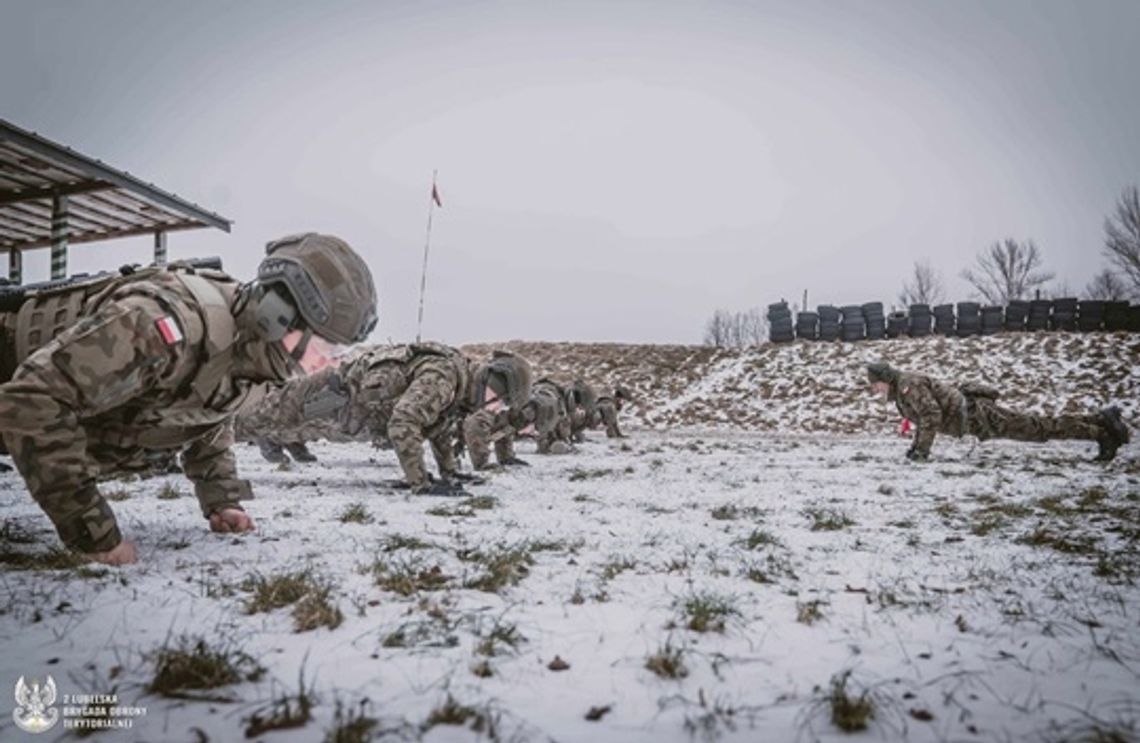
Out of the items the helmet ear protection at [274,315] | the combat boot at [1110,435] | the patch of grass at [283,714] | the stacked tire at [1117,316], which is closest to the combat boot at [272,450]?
the helmet ear protection at [274,315]

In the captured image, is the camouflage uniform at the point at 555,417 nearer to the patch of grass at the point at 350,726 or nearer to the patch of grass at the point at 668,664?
the patch of grass at the point at 668,664

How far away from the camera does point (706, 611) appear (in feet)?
7.89

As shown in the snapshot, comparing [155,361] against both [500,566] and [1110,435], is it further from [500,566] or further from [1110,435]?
[1110,435]

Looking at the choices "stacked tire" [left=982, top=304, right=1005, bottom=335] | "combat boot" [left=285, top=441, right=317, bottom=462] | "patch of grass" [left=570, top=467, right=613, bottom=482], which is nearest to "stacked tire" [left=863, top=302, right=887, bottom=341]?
"stacked tire" [left=982, top=304, right=1005, bottom=335]

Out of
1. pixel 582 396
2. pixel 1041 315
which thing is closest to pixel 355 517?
pixel 582 396

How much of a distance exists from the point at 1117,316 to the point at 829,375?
15.9m

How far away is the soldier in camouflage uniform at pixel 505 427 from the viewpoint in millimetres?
9195

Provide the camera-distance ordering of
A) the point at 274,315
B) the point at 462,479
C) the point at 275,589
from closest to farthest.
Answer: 1. the point at 275,589
2. the point at 274,315
3. the point at 462,479

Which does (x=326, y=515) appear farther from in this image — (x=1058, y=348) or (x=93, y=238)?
(x=1058, y=348)

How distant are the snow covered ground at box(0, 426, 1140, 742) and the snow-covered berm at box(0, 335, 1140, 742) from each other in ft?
0.04

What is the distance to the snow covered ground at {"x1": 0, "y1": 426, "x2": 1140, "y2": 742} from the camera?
163cm

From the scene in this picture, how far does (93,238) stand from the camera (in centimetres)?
1226

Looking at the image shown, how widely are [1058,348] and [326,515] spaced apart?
33484mm

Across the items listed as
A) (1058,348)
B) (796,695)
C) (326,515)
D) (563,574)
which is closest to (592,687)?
(796,695)
